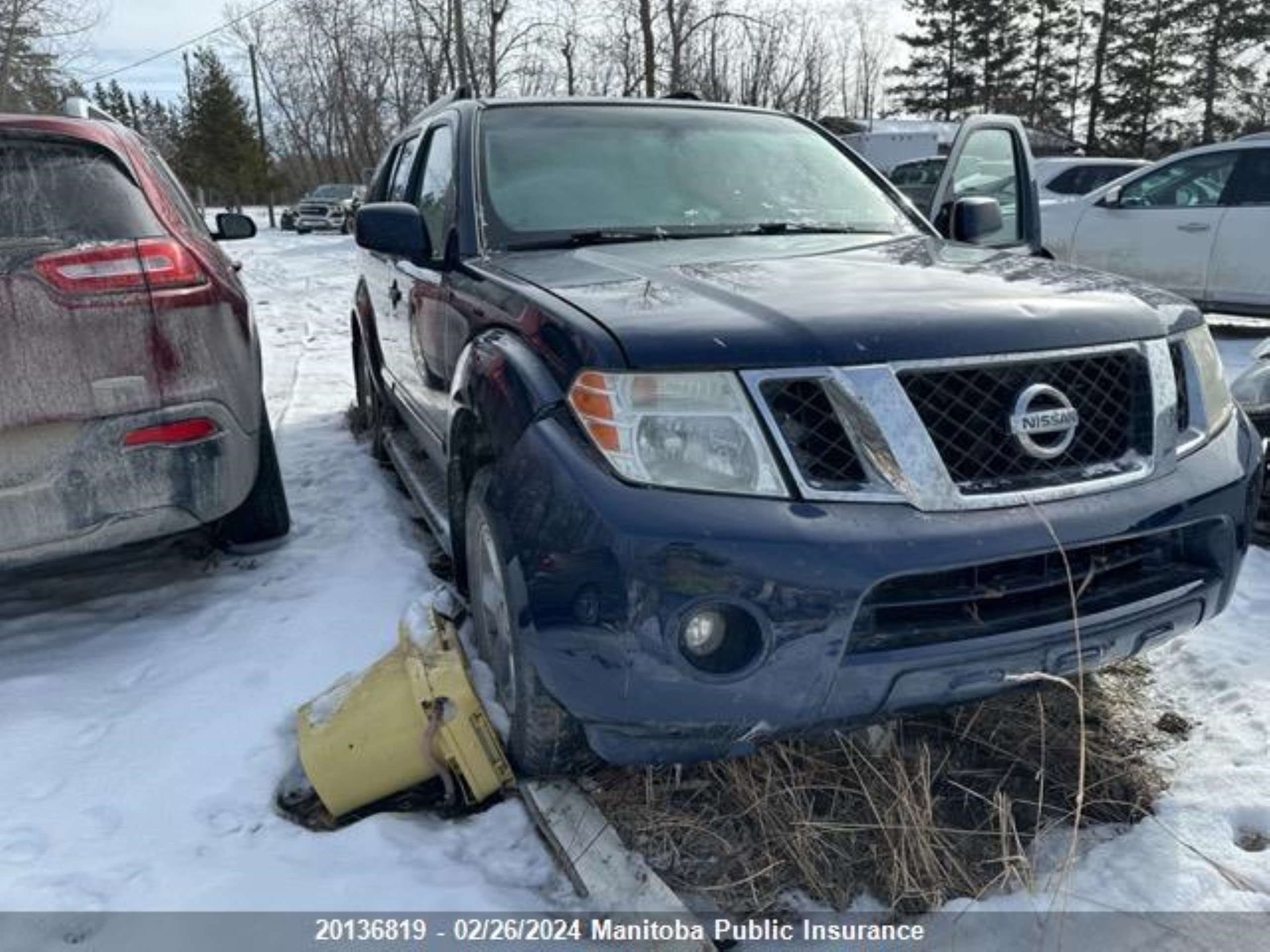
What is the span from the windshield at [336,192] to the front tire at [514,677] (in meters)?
34.5

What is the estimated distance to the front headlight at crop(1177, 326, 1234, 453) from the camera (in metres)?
2.10

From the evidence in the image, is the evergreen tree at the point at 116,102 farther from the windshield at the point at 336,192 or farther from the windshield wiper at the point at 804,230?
the windshield wiper at the point at 804,230

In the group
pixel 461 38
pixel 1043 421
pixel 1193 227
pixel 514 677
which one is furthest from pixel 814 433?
pixel 461 38

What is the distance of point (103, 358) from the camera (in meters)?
2.76

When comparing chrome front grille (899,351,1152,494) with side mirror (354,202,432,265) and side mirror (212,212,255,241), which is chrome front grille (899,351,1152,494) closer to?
side mirror (354,202,432,265)

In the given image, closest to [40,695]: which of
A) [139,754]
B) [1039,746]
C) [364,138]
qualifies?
[139,754]

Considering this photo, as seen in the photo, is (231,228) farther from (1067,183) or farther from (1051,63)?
(1051,63)

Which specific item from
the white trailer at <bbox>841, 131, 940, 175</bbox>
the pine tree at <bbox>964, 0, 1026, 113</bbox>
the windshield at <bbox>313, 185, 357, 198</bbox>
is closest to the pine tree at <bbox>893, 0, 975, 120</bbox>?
the pine tree at <bbox>964, 0, 1026, 113</bbox>

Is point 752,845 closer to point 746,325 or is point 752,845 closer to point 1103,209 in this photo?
point 746,325

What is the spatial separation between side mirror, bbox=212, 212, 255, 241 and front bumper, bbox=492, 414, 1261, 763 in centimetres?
378

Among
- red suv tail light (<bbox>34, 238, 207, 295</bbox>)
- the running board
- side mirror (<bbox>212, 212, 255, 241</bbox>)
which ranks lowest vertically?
the running board

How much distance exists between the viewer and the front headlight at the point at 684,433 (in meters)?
1.72

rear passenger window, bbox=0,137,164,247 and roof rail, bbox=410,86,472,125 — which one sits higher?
roof rail, bbox=410,86,472,125

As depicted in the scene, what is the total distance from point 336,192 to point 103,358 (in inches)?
1362
